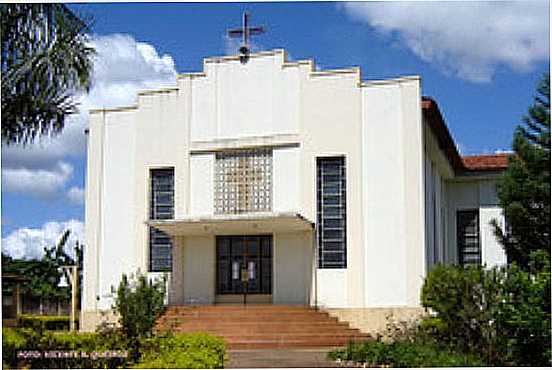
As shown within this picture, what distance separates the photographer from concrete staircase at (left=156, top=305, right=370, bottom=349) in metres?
17.3

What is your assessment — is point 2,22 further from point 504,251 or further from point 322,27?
point 504,251

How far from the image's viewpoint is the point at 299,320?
18.4 m

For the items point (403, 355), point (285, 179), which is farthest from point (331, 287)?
point (403, 355)

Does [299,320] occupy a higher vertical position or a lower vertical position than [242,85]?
lower

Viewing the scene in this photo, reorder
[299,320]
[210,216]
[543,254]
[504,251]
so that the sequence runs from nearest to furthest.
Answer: [543,254]
[299,320]
[210,216]
[504,251]

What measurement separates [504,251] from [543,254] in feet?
41.9

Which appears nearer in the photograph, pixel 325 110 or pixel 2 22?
pixel 2 22

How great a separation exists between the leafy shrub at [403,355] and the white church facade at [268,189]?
5352 millimetres

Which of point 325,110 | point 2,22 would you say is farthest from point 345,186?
point 2,22

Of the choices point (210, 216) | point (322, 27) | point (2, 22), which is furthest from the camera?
point (210, 216)

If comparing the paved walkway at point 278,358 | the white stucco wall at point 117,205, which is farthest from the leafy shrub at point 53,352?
the white stucco wall at point 117,205

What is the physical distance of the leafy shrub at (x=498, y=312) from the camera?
11.0m

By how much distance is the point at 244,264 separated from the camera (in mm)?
20781

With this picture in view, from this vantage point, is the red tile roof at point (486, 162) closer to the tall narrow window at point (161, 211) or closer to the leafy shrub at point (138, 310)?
the tall narrow window at point (161, 211)
